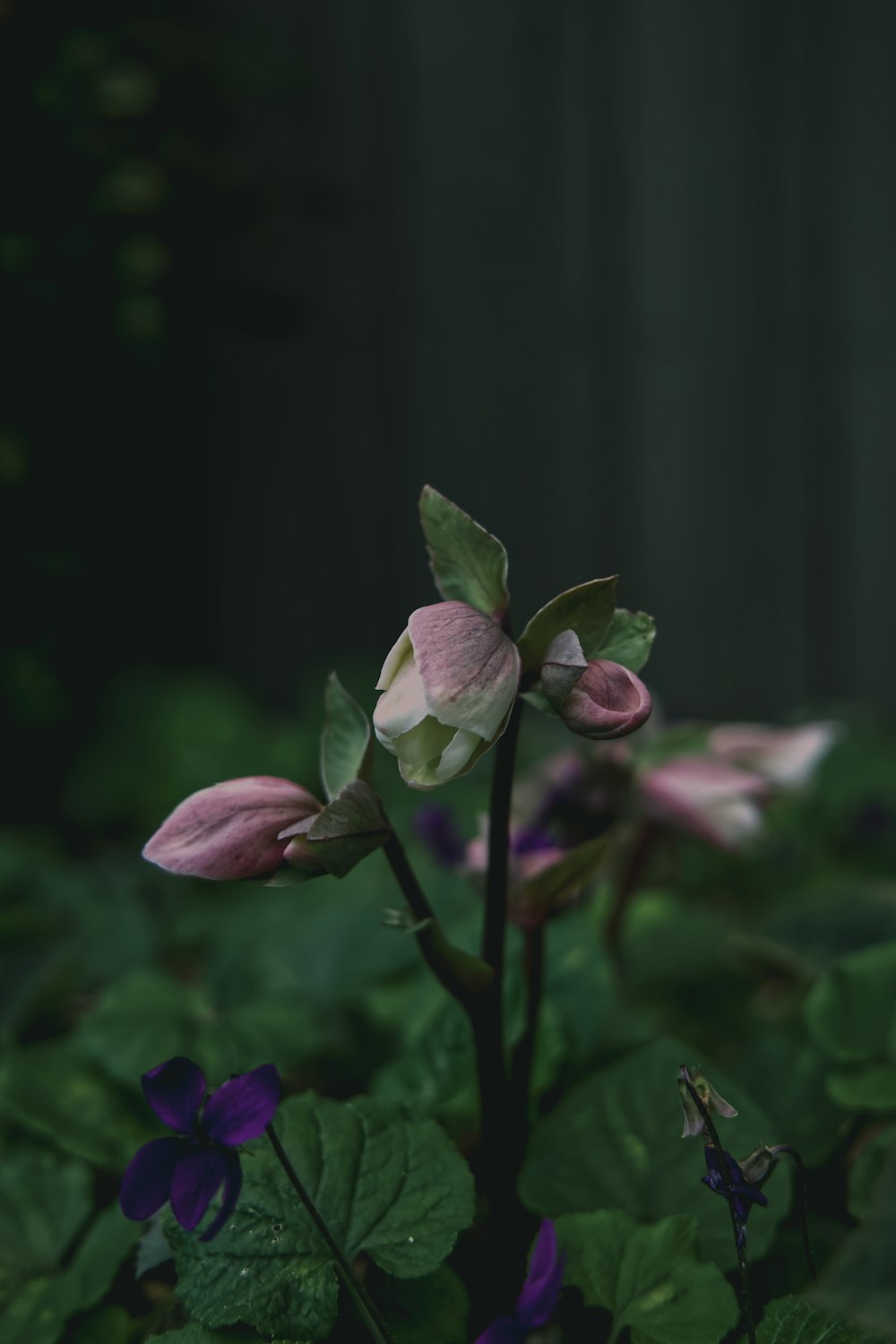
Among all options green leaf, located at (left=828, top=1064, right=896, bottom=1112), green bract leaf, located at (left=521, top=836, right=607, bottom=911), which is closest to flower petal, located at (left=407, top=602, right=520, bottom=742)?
green bract leaf, located at (left=521, top=836, right=607, bottom=911)

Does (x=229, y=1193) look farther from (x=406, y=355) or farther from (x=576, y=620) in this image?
(x=406, y=355)

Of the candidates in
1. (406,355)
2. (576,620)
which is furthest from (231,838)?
(406,355)

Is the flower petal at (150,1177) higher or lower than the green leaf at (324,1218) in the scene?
higher

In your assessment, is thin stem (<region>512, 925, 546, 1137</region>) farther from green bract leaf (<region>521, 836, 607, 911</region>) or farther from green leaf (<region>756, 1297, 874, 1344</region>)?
green leaf (<region>756, 1297, 874, 1344</region>)

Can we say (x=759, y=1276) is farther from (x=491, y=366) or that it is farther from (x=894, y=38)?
(x=894, y=38)

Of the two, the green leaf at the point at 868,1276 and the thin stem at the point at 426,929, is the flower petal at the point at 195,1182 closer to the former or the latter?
the thin stem at the point at 426,929

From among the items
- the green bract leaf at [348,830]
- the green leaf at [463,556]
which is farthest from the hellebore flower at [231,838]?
the green leaf at [463,556]
